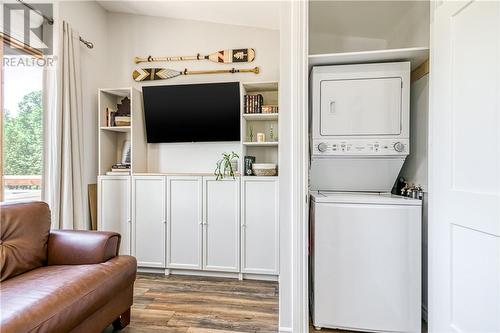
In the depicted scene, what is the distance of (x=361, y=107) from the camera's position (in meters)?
1.88

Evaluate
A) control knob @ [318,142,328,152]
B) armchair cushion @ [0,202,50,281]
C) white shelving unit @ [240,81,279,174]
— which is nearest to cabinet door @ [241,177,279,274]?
white shelving unit @ [240,81,279,174]

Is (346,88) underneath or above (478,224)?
above

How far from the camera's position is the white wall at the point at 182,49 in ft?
9.88

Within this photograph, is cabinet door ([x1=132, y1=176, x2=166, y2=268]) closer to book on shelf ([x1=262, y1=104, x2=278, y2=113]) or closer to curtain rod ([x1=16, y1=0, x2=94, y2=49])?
book on shelf ([x1=262, y1=104, x2=278, y2=113])

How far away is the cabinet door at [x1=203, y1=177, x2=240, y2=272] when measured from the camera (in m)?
2.71

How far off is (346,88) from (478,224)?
1132 mm

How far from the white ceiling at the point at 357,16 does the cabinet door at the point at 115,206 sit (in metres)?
2.50

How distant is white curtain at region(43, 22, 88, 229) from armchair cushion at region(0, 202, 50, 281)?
2.30ft

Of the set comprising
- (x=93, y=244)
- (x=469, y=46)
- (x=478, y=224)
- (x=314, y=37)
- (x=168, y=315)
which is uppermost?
(x=314, y=37)

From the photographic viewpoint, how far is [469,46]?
133 centimetres

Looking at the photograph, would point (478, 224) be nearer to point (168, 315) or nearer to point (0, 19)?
point (168, 315)

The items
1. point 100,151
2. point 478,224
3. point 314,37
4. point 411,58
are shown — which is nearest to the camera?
point 478,224

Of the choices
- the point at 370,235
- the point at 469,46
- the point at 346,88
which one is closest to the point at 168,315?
the point at 370,235

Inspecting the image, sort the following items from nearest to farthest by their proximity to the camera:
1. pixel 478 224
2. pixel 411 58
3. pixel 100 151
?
pixel 478 224, pixel 411 58, pixel 100 151
